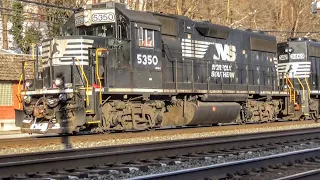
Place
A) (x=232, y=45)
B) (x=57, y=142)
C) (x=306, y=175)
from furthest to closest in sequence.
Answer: (x=232, y=45) < (x=57, y=142) < (x=306, y=175)

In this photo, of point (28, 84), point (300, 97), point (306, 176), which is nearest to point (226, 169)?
point (306, 176)

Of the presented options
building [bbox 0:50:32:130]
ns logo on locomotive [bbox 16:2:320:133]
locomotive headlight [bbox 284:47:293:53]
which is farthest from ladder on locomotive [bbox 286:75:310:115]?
building [bbox 0:50:32:130]

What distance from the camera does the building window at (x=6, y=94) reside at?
2217 centimetres

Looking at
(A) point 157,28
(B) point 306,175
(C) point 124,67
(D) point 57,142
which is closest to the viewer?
(B) point 306,175

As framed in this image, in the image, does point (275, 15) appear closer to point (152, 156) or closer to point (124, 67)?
point (124, 67)

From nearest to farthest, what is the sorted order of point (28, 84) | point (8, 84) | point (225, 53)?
point (28, 84)
point (225, 53)
point (8, 84)

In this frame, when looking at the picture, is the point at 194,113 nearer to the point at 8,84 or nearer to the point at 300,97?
the point at 300,97

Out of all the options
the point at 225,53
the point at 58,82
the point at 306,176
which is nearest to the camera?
the point at 306,176

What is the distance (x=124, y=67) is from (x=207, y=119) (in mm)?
4408

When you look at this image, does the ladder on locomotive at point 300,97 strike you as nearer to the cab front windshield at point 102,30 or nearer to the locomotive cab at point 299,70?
the locomotive cab at point 299,70

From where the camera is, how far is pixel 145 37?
1423 centimetres

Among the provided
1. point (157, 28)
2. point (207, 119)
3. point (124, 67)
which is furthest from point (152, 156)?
point (207, 119)

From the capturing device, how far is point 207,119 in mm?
16484

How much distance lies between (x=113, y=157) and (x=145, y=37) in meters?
6.19
